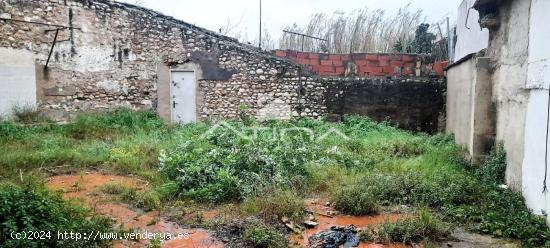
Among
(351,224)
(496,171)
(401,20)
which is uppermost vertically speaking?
(401,20)

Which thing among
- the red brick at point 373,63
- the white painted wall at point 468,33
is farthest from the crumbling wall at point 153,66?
the white painted wall at point 468,33

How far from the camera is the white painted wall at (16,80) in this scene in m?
9.76

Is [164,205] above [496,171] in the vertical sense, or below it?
below

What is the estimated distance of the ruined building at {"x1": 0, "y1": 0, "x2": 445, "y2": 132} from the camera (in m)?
10.9

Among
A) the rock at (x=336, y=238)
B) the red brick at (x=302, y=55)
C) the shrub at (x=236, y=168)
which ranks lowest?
the rock at (x=336, y=238)

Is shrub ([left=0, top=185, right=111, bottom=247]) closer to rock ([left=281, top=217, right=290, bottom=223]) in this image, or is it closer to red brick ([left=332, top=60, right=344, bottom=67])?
rock ([left=281, top=217, right=290, bottom=223])

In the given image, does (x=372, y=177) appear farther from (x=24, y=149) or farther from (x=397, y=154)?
(x=24, y=149)

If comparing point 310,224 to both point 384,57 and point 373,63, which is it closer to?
point 373,63

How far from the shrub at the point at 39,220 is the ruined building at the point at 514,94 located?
4.41 meters

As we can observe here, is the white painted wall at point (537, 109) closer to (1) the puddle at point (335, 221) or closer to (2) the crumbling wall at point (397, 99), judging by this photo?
(1) the puddle at point (335, 221)

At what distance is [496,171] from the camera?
5.59 meters

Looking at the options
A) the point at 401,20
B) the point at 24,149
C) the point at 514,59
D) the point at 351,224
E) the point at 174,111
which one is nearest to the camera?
the point at 351,224

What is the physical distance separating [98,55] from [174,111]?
2621mm

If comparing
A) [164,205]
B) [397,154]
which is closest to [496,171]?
[397,154]
